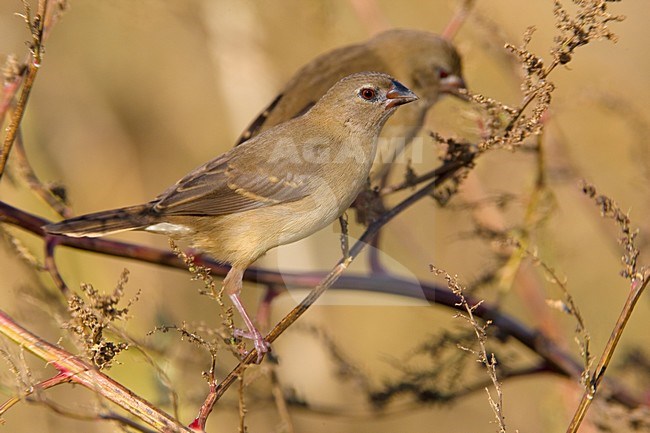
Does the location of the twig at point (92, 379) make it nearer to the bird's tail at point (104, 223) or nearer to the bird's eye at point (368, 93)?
the bird's tail at point (104, 223)

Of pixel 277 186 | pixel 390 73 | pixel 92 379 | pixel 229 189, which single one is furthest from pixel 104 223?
pixel 390 73

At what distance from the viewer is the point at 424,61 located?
16.7ft

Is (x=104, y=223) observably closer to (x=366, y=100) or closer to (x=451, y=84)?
(x=366, y=100)

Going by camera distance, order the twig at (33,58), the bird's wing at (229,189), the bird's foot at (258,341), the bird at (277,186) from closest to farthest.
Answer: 1. the twig at (33,58)
2. the bird's foot at (258,341)
3. the bird at (277,186)
4. the bird's wing at (229,189)

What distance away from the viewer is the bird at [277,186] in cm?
328

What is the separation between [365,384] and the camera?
366 centimetres

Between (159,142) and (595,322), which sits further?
(159,142)

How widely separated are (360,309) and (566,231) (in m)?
1.82

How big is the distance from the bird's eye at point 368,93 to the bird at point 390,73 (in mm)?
480

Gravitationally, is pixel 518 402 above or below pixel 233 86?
below

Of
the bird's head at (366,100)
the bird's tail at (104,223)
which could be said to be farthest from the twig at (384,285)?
the bird's head at (366,100)

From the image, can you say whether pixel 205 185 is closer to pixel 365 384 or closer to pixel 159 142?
pixel 365 384

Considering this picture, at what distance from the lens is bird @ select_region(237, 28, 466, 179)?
4203 mm

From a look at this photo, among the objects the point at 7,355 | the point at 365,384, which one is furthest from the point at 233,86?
the point at 7,355
